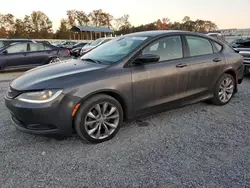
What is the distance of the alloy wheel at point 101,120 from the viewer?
9.73ft

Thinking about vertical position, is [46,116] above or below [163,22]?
below

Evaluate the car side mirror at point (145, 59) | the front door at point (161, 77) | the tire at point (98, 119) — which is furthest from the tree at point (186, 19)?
the tire at point (98, 119)

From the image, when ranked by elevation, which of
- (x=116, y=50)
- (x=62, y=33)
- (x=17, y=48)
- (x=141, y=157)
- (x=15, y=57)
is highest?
(x=62, y=33)

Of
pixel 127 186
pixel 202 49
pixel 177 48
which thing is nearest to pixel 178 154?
pixel 127 186

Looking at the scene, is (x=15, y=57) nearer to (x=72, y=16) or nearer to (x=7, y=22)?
(x=7, y=22)

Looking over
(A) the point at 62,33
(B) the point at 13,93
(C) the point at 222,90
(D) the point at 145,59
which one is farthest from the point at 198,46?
(A) the point at 62,33

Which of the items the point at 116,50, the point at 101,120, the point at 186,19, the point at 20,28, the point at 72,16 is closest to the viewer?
the point at 101,120

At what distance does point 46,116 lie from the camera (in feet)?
8.92

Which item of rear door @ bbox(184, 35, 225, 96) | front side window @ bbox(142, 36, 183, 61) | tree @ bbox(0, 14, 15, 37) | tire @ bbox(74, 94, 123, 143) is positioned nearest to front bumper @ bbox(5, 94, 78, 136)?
tire @ bbox(74, 94, 123, 143)

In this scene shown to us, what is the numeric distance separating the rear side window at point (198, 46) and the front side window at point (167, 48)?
Answer: 26 centimetres

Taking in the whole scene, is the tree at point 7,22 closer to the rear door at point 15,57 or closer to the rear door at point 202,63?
the rear door at point 15,57

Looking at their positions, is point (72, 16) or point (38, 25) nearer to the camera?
point (38, 25)

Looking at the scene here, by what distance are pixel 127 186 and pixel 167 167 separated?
0.56m

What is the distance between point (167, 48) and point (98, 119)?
5.56 ft
